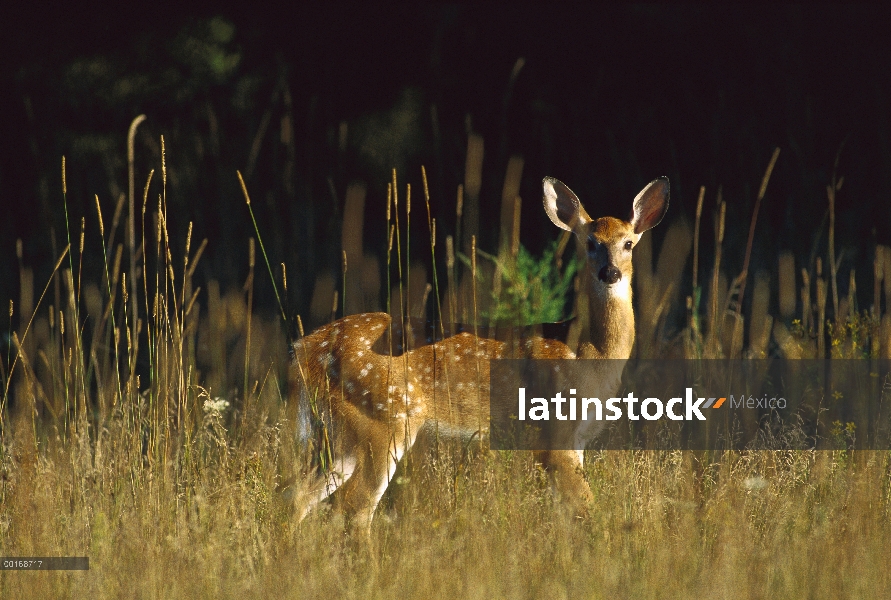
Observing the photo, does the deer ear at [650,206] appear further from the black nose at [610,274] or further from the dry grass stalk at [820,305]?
the dry grass stalk at [820,305]

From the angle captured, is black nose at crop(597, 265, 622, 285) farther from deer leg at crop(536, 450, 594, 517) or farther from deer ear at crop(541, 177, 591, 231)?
deer leg at crop(536, 450, 594, 517)

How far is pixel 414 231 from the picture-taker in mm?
7945

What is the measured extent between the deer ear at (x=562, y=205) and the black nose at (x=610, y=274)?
245 millimetres

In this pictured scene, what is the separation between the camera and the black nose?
489 centimetres

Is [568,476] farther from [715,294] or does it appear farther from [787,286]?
[787,286]

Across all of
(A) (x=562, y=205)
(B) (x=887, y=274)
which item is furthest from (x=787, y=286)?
(A) (x=562, y=205)

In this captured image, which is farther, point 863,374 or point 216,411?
point 863,374

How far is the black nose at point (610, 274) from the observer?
489 cm

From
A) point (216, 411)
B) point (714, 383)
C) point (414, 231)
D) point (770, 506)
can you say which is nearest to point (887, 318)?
point (714, 383)

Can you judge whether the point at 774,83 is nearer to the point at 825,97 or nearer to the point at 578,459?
the point at 825,97

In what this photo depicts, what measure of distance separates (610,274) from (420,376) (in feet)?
2.83

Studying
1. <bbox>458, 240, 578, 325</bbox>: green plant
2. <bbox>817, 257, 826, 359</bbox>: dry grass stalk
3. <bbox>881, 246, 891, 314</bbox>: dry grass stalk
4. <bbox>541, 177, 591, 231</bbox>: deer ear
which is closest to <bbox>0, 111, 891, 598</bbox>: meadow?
<bbox>817, 257, 826, 359</bbox>: dry grass stalk

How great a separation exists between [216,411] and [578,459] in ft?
4.54

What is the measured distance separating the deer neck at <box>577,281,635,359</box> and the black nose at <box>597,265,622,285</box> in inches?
8.4
